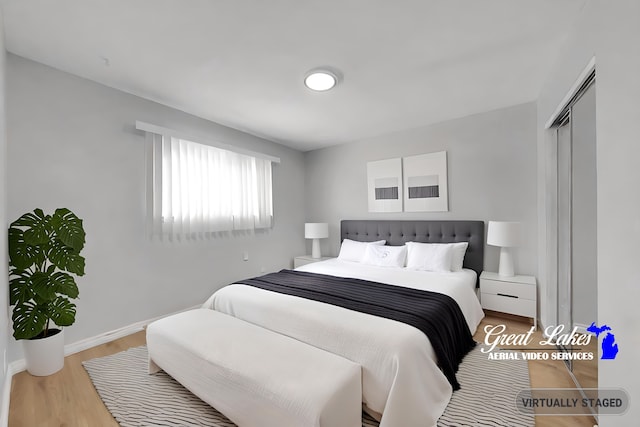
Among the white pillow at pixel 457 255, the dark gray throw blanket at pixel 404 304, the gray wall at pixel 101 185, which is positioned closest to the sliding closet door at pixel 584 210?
the dark gray throw blanket at pixel 404 304

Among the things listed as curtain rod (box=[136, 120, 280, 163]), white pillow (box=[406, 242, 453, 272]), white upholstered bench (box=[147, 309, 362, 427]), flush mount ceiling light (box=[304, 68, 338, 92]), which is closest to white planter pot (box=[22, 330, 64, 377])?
white upholstered bench (box=[147, 309, 362, 427])

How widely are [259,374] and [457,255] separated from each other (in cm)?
258

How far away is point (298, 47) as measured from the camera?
78.4 inches

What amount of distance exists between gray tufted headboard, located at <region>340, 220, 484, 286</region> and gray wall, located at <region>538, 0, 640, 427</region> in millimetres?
1983

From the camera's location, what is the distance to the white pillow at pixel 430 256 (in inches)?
120

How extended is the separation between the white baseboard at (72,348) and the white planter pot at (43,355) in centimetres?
13

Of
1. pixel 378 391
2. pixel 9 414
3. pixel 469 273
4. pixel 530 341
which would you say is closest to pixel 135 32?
pixel 9 414

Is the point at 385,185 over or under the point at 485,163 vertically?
under

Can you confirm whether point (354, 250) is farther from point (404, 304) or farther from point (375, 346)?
point (375, 346)

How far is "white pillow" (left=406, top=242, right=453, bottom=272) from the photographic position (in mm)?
3053

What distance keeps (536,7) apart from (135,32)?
256 centimetres

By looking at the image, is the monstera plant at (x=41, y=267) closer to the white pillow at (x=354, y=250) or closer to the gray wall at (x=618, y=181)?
the white pillow at (x=354, y=250)

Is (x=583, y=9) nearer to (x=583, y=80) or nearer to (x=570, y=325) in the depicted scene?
(x=583, y=80)

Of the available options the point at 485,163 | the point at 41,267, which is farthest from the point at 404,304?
the point at 41,267
